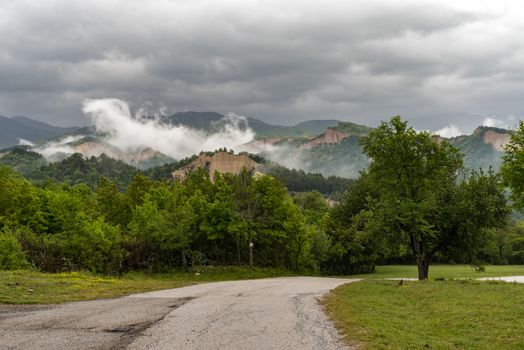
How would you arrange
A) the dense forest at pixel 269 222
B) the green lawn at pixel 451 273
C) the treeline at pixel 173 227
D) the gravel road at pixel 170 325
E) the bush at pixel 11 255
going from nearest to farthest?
the gravel road at pixel 170 325 → the bush at pixel 11 255 → the dense forest at pixel 269 222 → the treeline at pixel 173 227 → the green lawn at pixel 451 273

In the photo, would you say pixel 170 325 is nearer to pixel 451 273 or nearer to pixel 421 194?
pixel 421 194

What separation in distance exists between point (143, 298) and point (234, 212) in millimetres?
35277

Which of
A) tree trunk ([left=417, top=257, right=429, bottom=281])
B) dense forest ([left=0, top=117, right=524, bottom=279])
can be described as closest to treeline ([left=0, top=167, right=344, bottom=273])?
dense forest ([left=0, top=117, right=524, bottom=279])

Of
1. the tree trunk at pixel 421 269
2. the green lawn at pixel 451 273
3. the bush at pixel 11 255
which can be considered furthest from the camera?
the green lawn at pixel 451 273

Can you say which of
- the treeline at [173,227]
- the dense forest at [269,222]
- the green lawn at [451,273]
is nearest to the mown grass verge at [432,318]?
the dense forest at [269,222]

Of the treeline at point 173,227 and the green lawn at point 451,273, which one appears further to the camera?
the green lawn at point 451,273

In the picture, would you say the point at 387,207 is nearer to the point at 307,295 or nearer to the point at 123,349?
the point at 307,295

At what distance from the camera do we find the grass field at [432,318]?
1237 cm

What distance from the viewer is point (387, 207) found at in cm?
3756

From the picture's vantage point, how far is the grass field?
12.4 metres

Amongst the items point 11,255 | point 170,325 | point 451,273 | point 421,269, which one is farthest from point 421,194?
point 11,255

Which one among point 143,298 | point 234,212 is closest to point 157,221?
point 234,212

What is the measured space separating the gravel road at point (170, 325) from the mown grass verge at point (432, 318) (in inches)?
38.4

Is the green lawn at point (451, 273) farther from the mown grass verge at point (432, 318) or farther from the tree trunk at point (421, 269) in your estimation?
the mown grass verge at point (432, 318)
